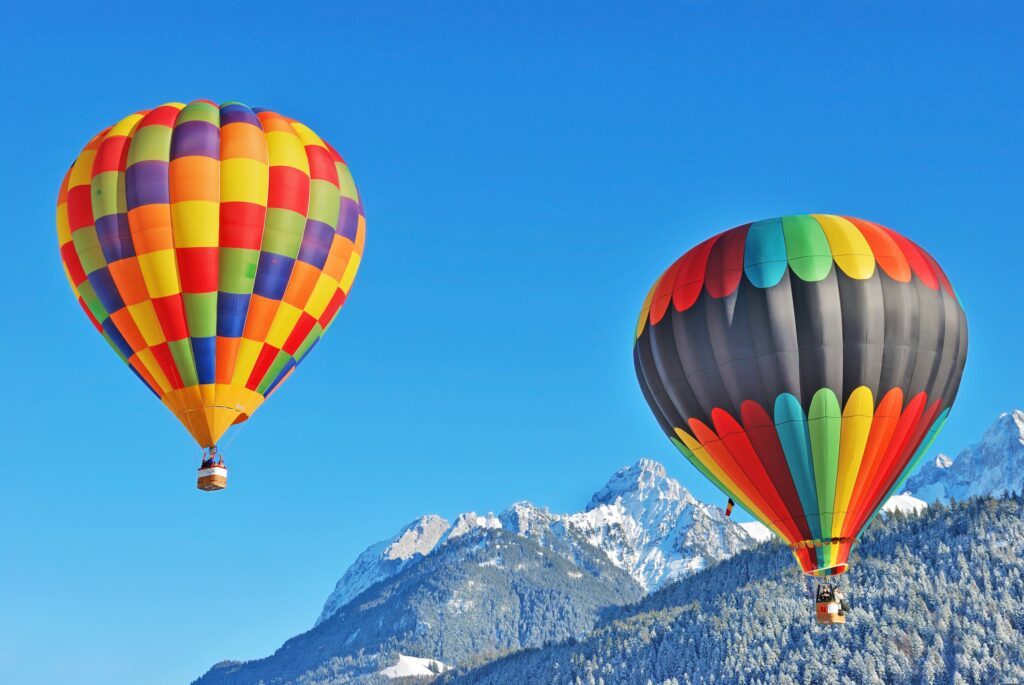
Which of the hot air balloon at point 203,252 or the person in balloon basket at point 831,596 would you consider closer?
the person in balloon basket at point 831,596

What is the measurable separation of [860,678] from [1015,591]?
2627cm

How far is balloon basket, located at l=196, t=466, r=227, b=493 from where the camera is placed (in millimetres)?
38225

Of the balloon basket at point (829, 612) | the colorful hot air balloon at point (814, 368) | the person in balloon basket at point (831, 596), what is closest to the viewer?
the balloon basket at point (829, 612)

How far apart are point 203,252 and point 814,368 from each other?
728 inches

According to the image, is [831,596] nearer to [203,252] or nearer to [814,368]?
[814,368]

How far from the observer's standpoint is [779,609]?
183250 mm

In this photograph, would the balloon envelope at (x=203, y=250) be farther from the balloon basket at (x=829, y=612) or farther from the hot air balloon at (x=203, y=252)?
the balloon basket at (x=829, y=612)

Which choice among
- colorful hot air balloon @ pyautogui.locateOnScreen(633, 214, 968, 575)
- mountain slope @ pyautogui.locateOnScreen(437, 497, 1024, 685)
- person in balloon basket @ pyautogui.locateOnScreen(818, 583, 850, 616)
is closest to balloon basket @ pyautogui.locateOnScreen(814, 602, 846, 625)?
person in balloon basket @ pyautogui.locateOnScreen(818, 583, 850, 616)

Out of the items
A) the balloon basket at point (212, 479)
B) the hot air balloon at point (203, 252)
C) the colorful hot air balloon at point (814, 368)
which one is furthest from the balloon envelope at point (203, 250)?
the colorful hot air balloon at point (814, 368)

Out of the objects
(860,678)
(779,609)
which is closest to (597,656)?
(779,609)

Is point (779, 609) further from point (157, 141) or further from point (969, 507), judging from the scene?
point (157, 141)

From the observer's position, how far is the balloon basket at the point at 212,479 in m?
38.2

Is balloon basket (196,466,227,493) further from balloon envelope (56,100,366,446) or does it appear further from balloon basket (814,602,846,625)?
balloon basket (814,602,846,625)

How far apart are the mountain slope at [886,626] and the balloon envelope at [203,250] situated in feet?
384
